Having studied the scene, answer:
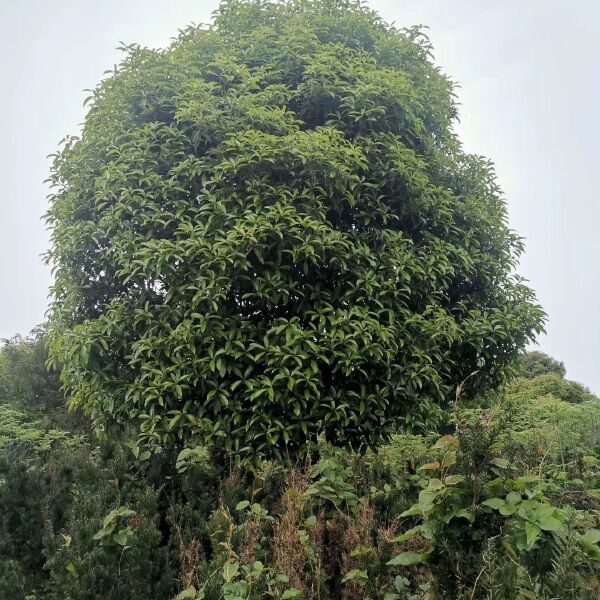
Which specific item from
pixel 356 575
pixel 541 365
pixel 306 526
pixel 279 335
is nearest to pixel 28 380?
pixel 279 335

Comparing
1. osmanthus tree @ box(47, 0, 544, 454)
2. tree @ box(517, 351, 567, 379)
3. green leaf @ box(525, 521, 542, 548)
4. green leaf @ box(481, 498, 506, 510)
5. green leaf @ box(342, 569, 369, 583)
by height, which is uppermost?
tree @ box(517, 351, 567, 379)

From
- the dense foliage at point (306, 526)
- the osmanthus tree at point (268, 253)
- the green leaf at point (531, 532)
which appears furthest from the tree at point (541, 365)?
the green leaf at point (531, 532)

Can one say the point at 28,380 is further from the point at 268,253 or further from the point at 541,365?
the point at 541,365

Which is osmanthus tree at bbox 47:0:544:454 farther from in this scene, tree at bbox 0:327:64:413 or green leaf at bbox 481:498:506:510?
tree at bbox 0:327:64:413

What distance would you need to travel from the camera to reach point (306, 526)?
3238 mm

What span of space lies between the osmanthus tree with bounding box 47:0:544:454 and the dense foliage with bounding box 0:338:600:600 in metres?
0.56

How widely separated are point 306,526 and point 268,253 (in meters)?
2.32

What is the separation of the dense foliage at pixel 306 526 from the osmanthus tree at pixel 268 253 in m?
0.56

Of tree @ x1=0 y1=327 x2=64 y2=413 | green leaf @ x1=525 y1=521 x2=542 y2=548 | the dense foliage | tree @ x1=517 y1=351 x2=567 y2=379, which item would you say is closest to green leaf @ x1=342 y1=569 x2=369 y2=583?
the dense foliage

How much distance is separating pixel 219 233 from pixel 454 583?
3.24 m

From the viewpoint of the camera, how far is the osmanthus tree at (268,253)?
15.1 ft

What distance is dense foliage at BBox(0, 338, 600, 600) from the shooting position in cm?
247

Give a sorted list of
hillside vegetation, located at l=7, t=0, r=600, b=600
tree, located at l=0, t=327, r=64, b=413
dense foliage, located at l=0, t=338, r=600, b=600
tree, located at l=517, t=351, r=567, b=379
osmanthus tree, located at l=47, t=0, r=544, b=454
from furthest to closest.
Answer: tree, located at l=517, t=351, r=567, b=379
tree, located at l=0, t=327, r=64, b=413
osmanthus tree, located at l=47, t=0, r=544, b=454
hillside vegetation, located at l=7, t=0, r=600, b=600
dense foliage, located at l=0, t=338, r=600, b=600

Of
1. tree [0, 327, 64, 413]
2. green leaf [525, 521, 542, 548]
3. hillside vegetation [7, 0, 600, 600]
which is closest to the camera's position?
green leaf [525, 521, 542, 548]
